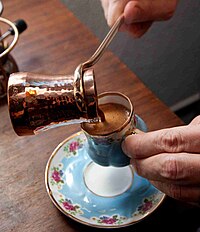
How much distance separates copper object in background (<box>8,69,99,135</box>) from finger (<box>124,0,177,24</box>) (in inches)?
7.2

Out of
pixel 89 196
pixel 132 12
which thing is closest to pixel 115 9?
pixel 132 12

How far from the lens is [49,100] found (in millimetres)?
490

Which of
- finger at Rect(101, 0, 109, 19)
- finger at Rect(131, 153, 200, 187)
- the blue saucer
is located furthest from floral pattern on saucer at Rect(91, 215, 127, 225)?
finger at Rect(101, 0, 109, 19)

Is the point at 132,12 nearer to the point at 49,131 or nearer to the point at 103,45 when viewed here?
the point at 103,45

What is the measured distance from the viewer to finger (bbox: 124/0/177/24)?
0.64 meters

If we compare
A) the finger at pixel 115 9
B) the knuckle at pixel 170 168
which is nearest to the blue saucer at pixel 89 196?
the knuckle at pixel 170 168

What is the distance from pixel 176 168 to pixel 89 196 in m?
0.18

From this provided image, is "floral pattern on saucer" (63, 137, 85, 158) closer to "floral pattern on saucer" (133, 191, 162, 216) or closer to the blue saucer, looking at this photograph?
the blue saucer

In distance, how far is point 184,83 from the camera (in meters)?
1.29

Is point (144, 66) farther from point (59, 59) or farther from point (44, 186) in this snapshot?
point (44, 186)

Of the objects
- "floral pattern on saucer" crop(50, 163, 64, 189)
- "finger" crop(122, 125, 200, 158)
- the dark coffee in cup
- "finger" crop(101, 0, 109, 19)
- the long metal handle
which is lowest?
"floral pattern on saucer" crop(50, 163, 64, 189)

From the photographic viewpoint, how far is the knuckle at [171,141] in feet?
1.66

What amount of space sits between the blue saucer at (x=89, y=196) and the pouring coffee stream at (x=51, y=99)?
153mm

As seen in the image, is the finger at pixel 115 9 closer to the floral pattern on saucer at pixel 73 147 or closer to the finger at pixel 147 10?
the finger at pixel 147 10
